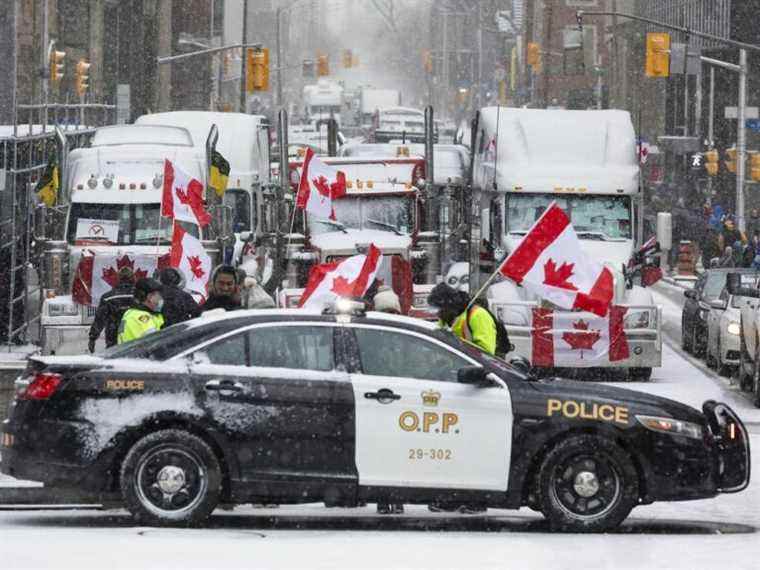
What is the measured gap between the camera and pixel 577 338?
25.5 m

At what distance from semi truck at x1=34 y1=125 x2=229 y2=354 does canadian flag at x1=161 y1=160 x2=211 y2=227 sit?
143 centimetres

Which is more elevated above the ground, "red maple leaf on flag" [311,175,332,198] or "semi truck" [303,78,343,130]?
"semi truck" [303,78,343,130]

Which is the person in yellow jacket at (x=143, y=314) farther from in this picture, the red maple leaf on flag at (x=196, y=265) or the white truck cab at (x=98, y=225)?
the white truck cab at (x=98, y=225)

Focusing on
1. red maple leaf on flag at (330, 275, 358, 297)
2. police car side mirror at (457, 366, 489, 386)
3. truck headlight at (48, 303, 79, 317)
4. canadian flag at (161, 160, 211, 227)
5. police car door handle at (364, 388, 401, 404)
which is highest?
canadian flag at (161, 160, 211, 227)

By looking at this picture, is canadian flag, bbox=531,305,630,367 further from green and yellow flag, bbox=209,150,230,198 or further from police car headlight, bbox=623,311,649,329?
green and yellow flag, bbox=209,150,230,198

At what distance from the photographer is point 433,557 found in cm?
1153

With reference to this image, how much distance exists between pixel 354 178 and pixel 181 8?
72623 mm

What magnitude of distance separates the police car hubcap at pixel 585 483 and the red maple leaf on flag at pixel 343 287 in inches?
220

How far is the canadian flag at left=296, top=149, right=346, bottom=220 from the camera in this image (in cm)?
2611

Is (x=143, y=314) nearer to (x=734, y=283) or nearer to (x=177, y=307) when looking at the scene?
(x=177, y=307)

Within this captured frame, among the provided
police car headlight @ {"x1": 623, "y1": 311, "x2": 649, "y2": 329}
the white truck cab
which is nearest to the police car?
the white truck cab

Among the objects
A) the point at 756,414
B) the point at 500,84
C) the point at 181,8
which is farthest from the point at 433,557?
the point at 500,84

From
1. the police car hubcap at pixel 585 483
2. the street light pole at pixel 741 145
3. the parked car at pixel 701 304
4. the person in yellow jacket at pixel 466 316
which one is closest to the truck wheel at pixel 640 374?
the parked car at pixel 701 304

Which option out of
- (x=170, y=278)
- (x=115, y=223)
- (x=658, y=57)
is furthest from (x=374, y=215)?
(x=658, y=57)
